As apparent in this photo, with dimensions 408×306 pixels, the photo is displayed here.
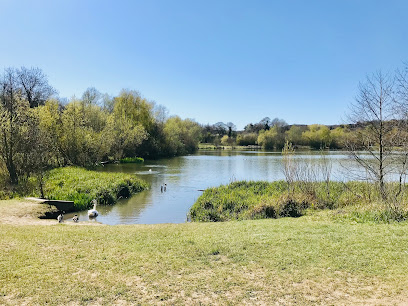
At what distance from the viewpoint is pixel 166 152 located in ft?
191

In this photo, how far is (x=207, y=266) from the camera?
5340 millimetres

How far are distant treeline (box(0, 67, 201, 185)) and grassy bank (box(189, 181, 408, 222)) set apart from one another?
9.97 metres

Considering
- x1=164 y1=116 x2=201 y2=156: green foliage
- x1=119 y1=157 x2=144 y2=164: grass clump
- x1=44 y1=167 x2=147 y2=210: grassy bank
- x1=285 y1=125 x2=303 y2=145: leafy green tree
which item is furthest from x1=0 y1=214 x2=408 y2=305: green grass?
x1=285 y1=125 x2=303 y2=145: leafy green tree

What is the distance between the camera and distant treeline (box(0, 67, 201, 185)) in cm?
1747

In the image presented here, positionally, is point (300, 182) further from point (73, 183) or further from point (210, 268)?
point (73, 183)

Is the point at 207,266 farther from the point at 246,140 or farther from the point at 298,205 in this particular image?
the point at 246,140

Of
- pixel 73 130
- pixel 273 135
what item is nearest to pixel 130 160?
pixel 73 130

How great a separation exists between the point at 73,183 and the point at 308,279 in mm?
16779

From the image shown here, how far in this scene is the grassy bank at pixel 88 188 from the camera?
15328 mm

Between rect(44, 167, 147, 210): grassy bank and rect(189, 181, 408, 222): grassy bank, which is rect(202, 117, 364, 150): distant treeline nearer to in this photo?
rect(44, 167, 147, 210): grassy bank

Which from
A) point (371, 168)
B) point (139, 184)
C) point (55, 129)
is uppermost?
point (55, 129)

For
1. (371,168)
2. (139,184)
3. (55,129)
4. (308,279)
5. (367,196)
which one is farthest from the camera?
(55,129)

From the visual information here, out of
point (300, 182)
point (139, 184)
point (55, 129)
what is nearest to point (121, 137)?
point (55, 129)

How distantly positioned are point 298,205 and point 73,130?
25.0 meters
